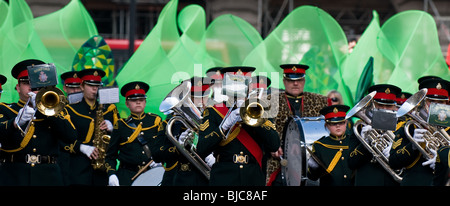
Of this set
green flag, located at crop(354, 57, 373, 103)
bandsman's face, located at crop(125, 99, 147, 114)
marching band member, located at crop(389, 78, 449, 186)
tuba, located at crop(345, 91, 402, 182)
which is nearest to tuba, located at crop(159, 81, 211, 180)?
tuba, located at crop(345, 91, 402, 182)

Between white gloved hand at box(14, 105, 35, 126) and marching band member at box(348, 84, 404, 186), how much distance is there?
9.09 feet

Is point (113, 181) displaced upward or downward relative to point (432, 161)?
downward

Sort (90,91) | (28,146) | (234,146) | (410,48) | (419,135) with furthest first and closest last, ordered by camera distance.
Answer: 1. (410,48)
2. (90,91)
3. (28,146)
4. (234,146)
5. (419,135)

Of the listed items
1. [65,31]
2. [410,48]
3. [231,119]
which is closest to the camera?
[231,119]

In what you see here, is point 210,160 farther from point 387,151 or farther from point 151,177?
point 151,177

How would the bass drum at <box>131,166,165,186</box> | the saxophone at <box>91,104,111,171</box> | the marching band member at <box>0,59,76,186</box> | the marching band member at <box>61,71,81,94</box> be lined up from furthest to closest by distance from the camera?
the marching band member at <box>61,71,81,94</box>
the saxophone at <box>91,104,111,171</box>
the bass drum at <box>131,166,165,186</box>
the marching band member at <box>0,59,76,186</box>

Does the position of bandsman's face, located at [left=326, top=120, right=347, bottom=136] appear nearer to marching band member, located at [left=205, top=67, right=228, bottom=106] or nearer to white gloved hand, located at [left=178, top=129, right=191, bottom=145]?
marching band member, located at [left=205, top=67, right=228, bottom=106]

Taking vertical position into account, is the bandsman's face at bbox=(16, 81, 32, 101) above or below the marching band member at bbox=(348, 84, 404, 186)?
above

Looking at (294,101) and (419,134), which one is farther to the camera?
(294,101)

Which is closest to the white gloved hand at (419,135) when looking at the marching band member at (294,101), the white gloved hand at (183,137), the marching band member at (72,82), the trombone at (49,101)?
the white gloved hand at (183,137)

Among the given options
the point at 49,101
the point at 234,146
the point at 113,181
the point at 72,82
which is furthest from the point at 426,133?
the point at 72,82

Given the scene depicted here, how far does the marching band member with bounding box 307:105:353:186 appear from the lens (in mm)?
8055

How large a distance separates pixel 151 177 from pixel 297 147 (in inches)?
69.8

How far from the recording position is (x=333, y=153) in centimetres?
815
